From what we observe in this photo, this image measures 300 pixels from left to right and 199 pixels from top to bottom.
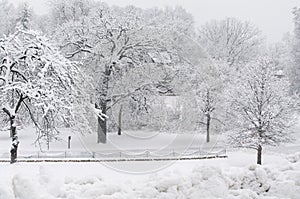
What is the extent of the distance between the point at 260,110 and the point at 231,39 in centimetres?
3643

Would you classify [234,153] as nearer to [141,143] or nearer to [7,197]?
[141,143]

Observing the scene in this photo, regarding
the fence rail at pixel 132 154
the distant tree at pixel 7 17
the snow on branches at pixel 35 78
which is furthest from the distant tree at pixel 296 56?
the snow on branches at pixel 35 78

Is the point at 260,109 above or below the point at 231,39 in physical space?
below

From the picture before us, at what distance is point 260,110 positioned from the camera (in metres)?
25.6

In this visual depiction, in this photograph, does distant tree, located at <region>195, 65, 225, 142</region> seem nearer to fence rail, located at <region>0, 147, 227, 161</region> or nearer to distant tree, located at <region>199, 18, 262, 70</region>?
fence rail, located at <region>0, 147, 227, 161</region>

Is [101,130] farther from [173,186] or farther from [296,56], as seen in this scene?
[296,56]

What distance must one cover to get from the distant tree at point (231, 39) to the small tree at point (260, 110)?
29910 mm

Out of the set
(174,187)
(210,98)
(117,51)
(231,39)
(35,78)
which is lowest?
(174,187)

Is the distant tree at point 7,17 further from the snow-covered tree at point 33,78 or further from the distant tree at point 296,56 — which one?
the snow-covered tree at point 33,78

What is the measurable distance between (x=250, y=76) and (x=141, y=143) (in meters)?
9.23

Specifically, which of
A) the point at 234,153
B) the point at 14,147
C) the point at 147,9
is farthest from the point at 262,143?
the point at 147,9

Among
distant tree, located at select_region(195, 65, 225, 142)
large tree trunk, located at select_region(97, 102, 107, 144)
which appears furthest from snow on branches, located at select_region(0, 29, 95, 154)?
distant tree, located at select_region(195, 65, 225, 142)

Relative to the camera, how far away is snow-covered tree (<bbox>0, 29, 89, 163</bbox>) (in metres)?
15.3

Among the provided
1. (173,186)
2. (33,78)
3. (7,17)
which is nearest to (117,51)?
(33,78)
